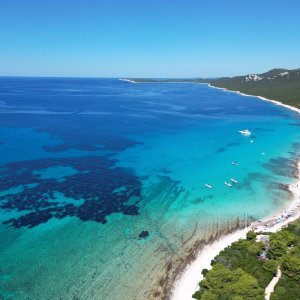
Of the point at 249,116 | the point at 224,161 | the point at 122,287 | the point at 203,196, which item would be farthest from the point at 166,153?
the point at 249,116

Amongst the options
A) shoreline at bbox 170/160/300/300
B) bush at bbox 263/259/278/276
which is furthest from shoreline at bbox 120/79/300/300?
bush at bbox 263/259/278/276

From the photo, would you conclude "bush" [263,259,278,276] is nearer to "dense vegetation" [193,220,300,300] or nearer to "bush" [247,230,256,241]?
"dense vegetation" [193,220,300,300]

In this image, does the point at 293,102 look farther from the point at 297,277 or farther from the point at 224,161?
the point at 297,277

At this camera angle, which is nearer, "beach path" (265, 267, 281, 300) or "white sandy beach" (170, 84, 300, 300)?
"beach path" (265, 267, 281, 300)

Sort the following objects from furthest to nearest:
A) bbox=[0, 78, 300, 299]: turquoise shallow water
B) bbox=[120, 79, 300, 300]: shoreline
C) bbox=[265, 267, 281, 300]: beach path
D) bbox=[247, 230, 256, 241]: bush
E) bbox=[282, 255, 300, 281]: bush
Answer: bbox=[247, 230, 256, 241]: bush, bbox=[0, 78, 300, 299]: turquoise shallow water, bbox=[120, 79, 300, 300]: shoreline, bbox=[282, 255, 300, 281]: bush, bbox=[265, 267, 281, 300]: beach path

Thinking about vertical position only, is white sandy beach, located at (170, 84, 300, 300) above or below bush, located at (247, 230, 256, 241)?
below

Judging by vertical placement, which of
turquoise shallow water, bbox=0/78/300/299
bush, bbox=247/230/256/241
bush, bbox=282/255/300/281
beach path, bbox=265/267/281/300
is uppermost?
bush, bbox=282/255/300/281

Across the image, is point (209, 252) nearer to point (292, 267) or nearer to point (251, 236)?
point (251, 236)
